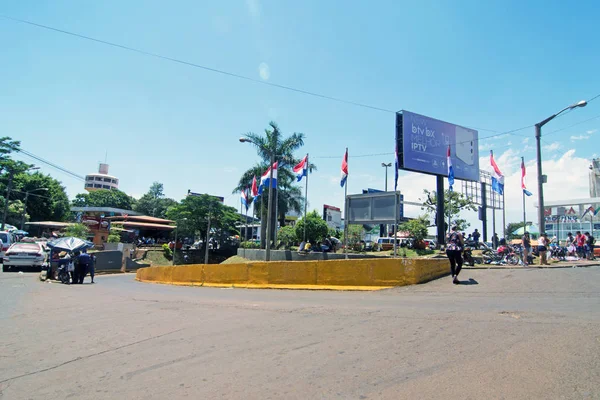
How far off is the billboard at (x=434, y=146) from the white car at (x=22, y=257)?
23352 millimetres

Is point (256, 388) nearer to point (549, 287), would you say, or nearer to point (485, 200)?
point (549, 287)

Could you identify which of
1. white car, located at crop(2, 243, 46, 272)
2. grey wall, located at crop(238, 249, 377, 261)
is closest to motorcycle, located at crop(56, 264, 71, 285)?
white car, located at crop(2, 243, 46, 272)

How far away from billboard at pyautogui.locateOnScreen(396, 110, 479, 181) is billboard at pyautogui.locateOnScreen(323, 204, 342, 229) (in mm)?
43231

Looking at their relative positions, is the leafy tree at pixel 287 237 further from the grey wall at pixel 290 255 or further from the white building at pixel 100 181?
the white building at pixel 100 181

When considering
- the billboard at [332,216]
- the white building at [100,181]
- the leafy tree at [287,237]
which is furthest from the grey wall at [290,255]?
the white building at [100,181]

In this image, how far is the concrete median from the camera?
A: 37.2 feet

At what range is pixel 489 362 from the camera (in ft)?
14.5

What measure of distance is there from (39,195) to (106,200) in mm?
48358

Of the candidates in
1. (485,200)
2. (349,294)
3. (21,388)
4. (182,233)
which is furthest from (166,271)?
(485,200)

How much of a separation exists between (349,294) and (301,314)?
3319mm

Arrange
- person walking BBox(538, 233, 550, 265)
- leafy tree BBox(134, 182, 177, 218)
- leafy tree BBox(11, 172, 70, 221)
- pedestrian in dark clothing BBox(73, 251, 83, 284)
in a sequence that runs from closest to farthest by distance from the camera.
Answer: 1. person walking BBox(538, 233, 550, 265)
2. pedestrian in dark clothing BBox(73, 251, 83, 284)
3. leafy tree BBox(11, 172, 70, 221)
4. leafy tree BBox(134, 182, 177, 218)

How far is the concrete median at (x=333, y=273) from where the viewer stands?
37.2 feet

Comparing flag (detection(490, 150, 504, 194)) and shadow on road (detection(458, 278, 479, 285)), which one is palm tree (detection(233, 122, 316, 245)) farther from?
shadow on road (detection(458, 278, 479, 285))

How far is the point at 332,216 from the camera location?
259 feet
